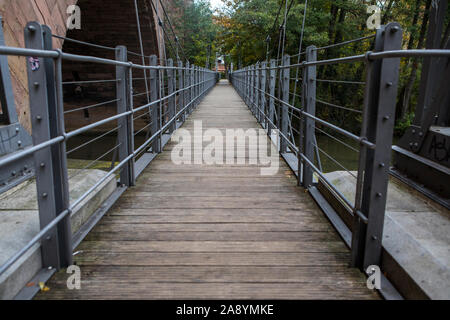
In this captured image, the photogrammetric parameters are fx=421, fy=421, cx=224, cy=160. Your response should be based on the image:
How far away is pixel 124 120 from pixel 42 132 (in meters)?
1.33

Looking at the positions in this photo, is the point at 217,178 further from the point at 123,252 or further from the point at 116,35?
the point at 116,35

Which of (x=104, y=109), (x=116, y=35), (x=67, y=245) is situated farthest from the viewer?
(x=104, y=109)

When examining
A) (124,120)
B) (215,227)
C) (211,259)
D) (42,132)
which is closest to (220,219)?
(215,227)

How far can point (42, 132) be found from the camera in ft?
5.05

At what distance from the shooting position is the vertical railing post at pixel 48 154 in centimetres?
152

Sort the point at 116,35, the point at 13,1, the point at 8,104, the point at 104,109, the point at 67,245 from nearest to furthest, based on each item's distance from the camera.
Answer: the point at 67,245 → the point at 8,104 → the point at 13,1 → the point at 116,35 → the point at 104,109

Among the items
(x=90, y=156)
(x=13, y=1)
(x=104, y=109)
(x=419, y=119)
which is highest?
(x=13, y=1)

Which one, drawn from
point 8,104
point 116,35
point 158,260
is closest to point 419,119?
point 158,260

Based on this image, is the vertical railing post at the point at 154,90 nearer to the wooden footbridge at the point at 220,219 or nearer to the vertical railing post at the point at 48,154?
the wooden footbridge at the point at 220,219

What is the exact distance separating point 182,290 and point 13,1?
343 centimetres

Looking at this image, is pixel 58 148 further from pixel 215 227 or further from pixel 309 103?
pixel 309 103

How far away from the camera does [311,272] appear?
175 cm

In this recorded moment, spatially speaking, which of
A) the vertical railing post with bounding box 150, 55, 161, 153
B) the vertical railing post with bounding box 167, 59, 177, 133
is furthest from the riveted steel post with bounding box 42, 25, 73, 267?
the vertical railing post with bounding box 167, 59, 177, 133

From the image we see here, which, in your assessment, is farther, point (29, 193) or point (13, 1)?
point (13, 1)
